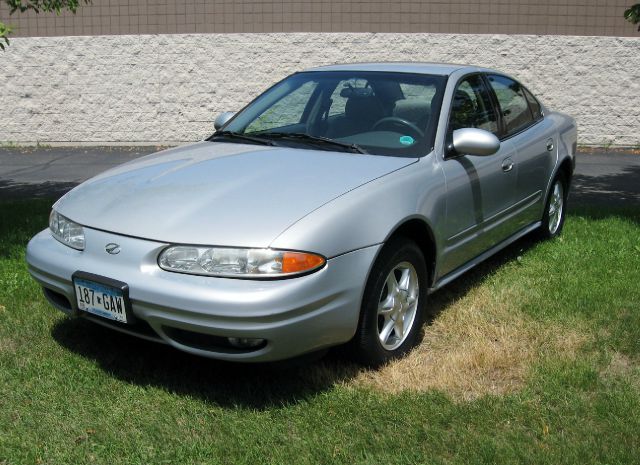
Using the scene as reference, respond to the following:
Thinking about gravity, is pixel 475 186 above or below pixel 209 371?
above

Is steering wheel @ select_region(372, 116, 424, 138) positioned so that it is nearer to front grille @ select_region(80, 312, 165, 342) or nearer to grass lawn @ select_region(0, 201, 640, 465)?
grass lawn @ select_region(0, 201, 640, 465)

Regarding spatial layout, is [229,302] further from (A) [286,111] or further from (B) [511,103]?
(B) [511,103]


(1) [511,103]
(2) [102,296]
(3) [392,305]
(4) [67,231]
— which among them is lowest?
(3) [392,305]

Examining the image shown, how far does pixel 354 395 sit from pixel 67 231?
5.36 ft

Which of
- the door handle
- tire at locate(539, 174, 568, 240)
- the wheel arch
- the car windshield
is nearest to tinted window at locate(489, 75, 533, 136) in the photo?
the door handle

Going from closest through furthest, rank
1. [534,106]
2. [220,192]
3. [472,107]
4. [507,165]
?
[220,192], [472,107], [507,165], [534,106]

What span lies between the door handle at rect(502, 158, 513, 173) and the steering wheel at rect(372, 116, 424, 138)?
2.84 ft

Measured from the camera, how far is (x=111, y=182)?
4.03 meters

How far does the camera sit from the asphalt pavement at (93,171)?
8.86 m

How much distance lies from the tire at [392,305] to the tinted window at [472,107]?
101 centimetres

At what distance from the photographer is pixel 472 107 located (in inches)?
192

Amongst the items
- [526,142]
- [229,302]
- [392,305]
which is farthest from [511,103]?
[229,302]

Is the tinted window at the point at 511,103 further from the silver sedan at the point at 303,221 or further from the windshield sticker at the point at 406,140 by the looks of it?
the windshield sticker at the point at 406,140

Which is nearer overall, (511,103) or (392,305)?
(392,305)
